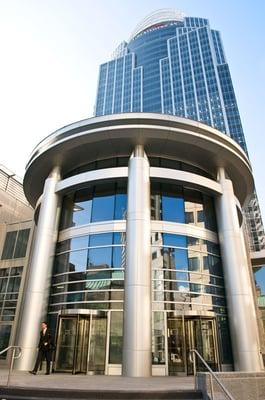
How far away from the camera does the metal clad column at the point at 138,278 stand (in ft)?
37.8

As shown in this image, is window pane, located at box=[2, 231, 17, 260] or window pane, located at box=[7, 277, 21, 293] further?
window pane, located at box=[2, 231, 17, 260]

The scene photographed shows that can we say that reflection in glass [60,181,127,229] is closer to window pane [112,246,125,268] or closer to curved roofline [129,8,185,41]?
window pane [112,246,125,268]

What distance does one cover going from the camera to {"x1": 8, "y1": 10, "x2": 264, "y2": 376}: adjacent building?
12.6 meters

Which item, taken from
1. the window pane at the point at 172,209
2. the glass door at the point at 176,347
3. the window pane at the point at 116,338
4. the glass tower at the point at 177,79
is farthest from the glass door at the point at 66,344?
the glass tower at the point at 177,79

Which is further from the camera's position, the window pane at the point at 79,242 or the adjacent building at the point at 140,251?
the window pane at the point at 79,242

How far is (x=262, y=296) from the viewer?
93.5 ft

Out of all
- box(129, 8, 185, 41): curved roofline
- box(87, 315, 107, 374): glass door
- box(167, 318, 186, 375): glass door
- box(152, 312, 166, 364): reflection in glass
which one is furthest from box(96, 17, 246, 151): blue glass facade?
box(87, 315, 107, 374): glass door

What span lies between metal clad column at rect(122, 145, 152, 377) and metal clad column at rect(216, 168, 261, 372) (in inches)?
190

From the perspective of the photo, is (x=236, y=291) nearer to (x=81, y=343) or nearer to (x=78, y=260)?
(x=81, y=343)

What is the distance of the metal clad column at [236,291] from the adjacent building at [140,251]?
0.18 feet

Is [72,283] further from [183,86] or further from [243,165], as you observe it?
[183,86]

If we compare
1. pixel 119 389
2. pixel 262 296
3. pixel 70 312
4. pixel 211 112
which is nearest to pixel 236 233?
pixel 70 312

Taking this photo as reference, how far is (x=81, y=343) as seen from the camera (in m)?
12.5

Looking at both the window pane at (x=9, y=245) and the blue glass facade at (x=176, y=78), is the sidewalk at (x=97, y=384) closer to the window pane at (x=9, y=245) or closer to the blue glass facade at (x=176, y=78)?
the window pane at (x=9, y=245)
